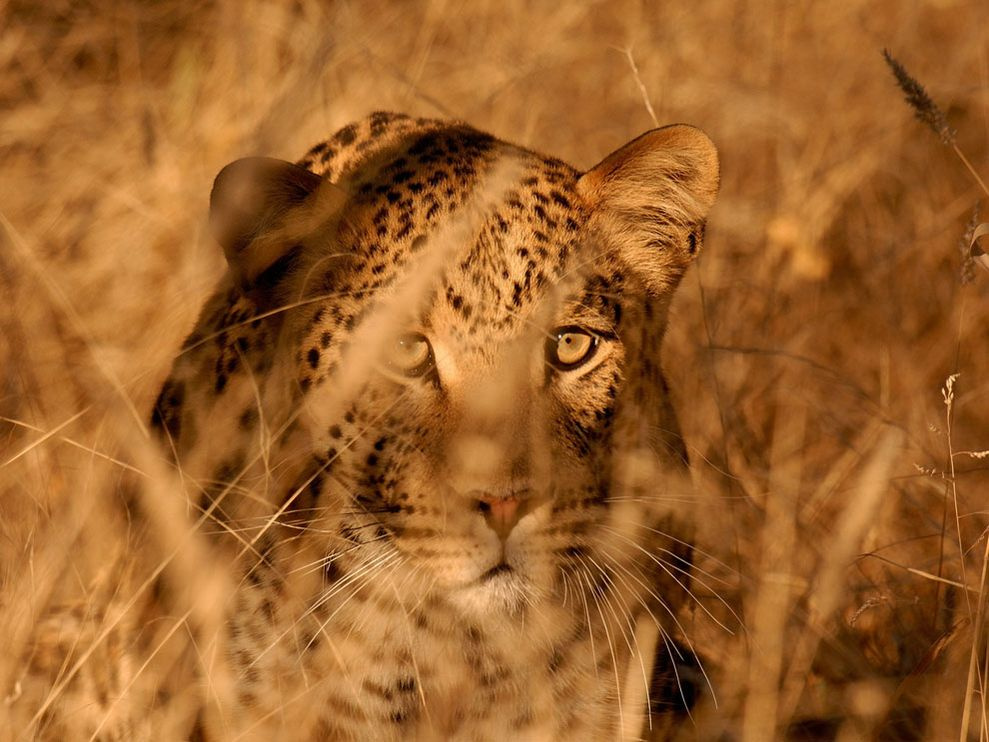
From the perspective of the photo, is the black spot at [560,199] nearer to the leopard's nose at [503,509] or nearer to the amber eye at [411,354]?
the amber eye at [411,354]

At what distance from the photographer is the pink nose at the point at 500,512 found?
124 inches

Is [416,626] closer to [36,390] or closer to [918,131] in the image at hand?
[36,390]

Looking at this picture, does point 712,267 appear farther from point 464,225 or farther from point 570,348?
point 464,225

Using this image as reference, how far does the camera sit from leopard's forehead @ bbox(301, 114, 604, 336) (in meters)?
3.42

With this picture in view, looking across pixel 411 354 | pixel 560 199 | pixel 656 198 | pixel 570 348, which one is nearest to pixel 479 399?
pixel 411 354

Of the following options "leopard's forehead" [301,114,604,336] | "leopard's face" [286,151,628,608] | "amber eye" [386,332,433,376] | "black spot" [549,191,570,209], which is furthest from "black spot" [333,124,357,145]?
"amber eye" [386,332,433,376]

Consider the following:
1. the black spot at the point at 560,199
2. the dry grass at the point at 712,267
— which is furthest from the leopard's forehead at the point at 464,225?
the dry grass at the point at 712,267

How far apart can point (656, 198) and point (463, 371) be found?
801 millimetres

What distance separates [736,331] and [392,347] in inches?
85.2

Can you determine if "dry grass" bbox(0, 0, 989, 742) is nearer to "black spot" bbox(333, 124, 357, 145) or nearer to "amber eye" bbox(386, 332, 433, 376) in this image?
"black spot" bbox(333, 124, 357, 145)

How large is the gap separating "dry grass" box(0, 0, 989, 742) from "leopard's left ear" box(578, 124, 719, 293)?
0.19 metres

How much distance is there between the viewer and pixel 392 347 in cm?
347

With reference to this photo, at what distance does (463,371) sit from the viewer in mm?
3381

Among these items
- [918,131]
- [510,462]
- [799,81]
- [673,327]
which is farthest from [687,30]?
[510,462]
